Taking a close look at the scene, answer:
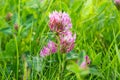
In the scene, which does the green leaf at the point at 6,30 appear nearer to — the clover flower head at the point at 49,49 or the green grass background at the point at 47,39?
the green grass background at the point at 47,39

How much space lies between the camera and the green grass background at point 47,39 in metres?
1.29

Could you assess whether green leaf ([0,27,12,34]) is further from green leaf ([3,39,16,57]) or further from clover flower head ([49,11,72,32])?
clover flower head ([49,11,72,32])

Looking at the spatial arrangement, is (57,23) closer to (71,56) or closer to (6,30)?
(71,56)

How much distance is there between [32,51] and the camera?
1423 millimetres

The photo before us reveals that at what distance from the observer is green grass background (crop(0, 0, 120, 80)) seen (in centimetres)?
129

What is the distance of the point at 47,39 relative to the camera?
4.58ft

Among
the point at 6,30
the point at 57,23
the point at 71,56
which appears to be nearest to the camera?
the point at 57,23

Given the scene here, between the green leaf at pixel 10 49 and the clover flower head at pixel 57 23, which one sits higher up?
the clover flower head at pixel 57 23

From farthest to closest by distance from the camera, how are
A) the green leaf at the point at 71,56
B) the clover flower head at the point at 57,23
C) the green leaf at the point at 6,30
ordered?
the green leaf at the point at 6,30 → the green leaf at the point at 71,56 → the clover flower head at the point at 57,23

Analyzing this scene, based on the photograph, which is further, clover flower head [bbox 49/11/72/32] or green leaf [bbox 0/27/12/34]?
green leaf [bbox 0/27/12/34]

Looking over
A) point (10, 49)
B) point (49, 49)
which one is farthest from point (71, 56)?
point (10, 49)

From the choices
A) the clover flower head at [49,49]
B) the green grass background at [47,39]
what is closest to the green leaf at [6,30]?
the green grass background at [47,39]

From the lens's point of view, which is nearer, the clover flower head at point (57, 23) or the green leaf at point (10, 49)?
the clover flower head at point (57, 23)

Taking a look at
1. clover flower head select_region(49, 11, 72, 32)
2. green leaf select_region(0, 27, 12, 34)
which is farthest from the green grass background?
clover flower head select_region(49, 11, 72, 32)
